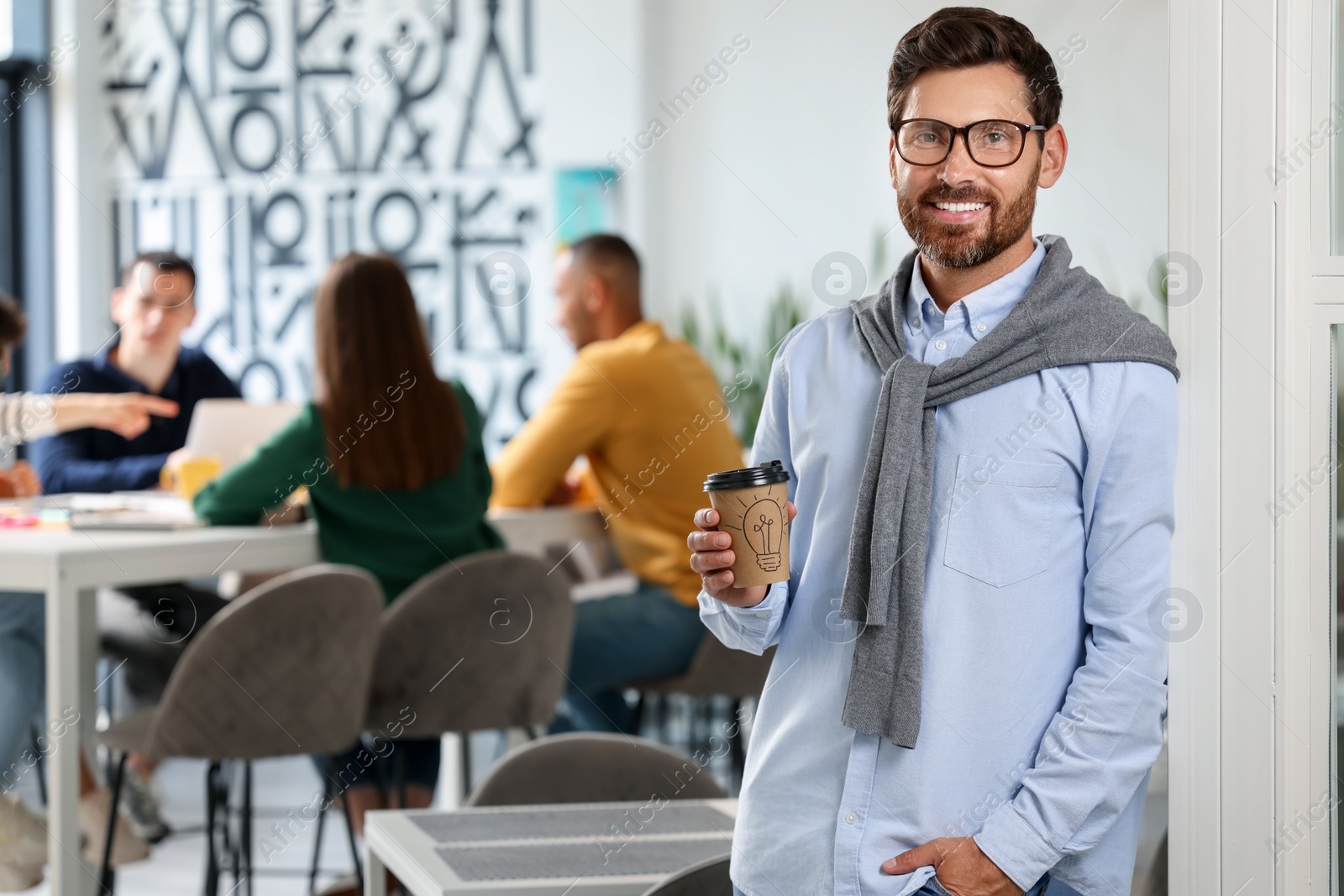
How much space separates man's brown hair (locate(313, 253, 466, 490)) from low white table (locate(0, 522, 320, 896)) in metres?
0.38

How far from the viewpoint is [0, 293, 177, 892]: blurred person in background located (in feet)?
8.89

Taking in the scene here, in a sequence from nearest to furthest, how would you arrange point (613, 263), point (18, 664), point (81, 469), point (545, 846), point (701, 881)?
1. point (701, 881)
2. point (545, 846)
3. point (18, 664)
4. point (613, 263)
5. point (81, 469)

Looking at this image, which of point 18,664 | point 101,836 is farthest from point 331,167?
point 101,836

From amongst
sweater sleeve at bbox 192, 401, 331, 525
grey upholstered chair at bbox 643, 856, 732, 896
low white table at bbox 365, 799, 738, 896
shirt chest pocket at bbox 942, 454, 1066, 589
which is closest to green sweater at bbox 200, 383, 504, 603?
sweater sleeve at bbox 192, 401, 331, 525

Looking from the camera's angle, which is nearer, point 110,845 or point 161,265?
point 110,845

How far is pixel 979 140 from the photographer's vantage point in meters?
1.13

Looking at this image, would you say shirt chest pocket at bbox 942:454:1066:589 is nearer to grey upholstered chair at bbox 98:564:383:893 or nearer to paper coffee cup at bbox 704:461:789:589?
paper coffee cup at bbox 704:461:789:589

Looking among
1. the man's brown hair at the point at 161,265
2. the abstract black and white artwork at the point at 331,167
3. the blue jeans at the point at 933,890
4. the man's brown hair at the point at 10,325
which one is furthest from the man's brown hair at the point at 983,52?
the abstract black and white artwork at the point at 331,167

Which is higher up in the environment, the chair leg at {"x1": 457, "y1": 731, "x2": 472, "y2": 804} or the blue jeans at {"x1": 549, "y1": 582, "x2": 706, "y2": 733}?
the blue jeans at {"x1": 549, "y1": 582, "x2": 706, "y2": 733}

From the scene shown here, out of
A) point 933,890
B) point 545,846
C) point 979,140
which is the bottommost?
point 545,846

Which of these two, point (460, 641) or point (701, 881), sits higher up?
point (701, 881)

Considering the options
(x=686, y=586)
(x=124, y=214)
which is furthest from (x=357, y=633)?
(x=124, y=214)

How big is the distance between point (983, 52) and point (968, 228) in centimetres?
15

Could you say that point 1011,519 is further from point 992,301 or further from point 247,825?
point 247,825
